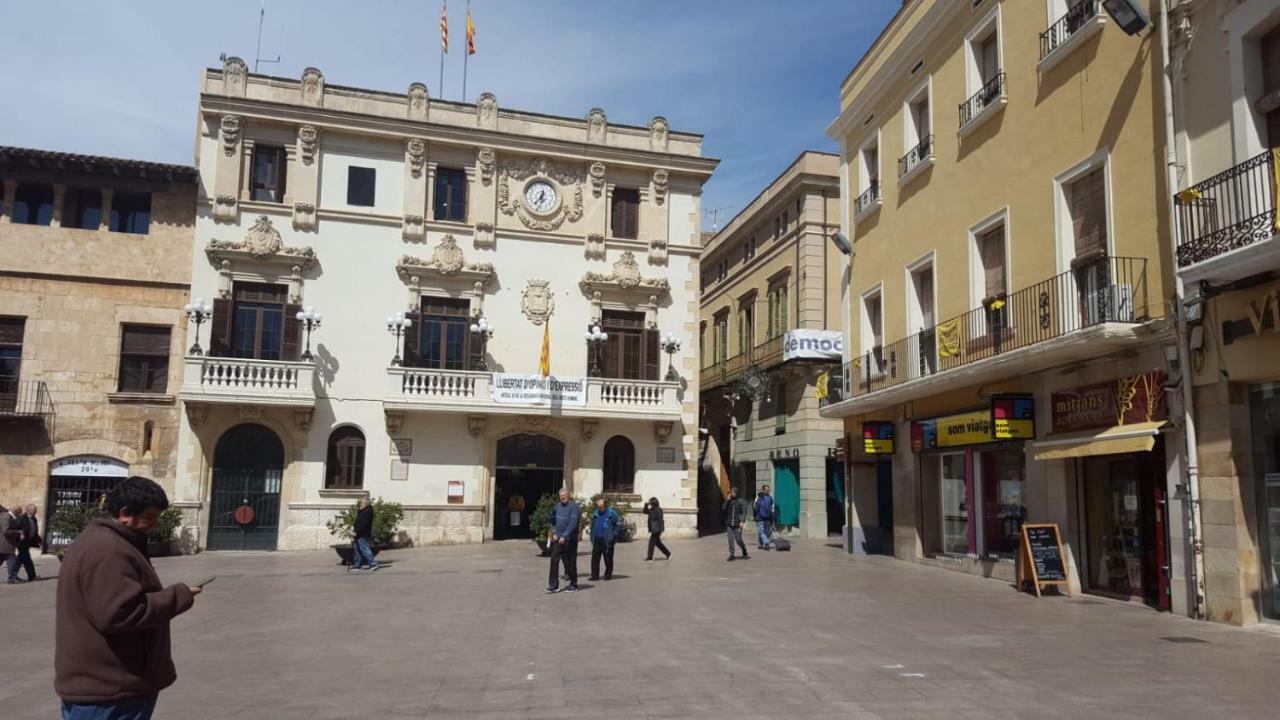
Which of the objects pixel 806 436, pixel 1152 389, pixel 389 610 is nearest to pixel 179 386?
pixel 389 610

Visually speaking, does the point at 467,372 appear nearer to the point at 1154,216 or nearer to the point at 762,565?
the point at 762,565

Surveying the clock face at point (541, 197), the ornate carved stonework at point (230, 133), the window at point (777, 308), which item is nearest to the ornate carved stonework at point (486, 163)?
the clock face at point (541, 197)

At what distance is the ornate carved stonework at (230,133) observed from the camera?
2488cm

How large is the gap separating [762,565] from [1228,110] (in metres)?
11.7

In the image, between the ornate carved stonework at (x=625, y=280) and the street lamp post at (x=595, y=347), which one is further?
the ornate carved stonework at (x=625, y=280)

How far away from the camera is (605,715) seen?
6.86 meters

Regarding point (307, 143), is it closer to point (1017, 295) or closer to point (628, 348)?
point (628, 348)

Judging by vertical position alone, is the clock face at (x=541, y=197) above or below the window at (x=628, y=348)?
above

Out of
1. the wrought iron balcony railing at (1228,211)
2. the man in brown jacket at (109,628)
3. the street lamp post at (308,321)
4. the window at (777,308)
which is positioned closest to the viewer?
the man in brown jacket at (109,628)

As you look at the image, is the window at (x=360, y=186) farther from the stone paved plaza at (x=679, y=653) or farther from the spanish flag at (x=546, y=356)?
the stone paved plaza at (x=679, y=653)

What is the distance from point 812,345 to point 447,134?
1258 centimetres

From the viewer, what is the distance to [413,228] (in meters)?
25.9

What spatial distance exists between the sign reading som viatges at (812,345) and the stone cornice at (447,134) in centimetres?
566

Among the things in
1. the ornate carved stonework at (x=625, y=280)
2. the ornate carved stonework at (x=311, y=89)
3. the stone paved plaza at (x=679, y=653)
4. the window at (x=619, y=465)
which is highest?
the ornate carved stonework at (x=311, y=89)
